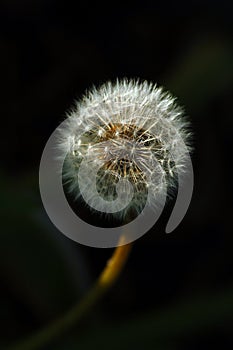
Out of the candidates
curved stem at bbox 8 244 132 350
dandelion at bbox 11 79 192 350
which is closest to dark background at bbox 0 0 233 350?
curved stem at bbox 8 244 132 350

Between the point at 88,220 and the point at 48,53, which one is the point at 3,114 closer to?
the point at 48,53

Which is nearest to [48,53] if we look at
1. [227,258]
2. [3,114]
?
[3,114]

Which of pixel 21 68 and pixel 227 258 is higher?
pixel 21 68

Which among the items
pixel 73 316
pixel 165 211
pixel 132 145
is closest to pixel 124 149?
pixel 132 145

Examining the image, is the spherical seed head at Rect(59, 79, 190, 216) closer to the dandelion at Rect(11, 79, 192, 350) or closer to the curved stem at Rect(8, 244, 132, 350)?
the dandelion at Rect(11, 79, 192, 350)

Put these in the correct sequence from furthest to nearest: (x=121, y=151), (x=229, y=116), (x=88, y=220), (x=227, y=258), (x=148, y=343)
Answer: (x=229, y=116), (x=227, y=258), (x=88, y=220), (x=148, y=343), (x=121, y=151)

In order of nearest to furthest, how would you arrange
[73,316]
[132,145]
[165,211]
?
[132,145] → [73,316] → [165,211]

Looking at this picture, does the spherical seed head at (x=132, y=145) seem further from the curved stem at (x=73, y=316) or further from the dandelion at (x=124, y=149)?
the curved stem at (x=73, y=316)

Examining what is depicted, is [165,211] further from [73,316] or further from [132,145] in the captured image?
[132,145]
